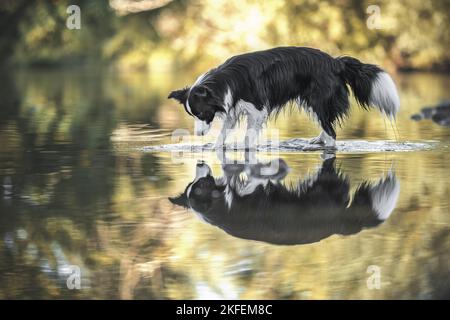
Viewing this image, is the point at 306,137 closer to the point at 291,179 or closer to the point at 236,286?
the point at 291,179

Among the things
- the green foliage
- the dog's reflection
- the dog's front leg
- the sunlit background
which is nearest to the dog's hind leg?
the dog's front leg

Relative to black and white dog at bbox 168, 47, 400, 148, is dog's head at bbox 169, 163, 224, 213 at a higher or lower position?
lower

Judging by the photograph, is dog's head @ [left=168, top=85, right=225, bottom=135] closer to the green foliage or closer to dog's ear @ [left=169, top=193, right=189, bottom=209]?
dog's ear @ [left=169, top=193, right=189, bottom=209]

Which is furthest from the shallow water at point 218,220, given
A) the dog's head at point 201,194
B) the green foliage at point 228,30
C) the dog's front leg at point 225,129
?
the green foliage at point 228,30

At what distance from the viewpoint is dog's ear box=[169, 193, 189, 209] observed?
7461 millimetres

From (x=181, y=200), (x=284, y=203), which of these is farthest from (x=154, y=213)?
(x=284, y=203)

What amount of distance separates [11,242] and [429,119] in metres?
9.63

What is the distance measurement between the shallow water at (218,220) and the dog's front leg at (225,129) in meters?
0.41

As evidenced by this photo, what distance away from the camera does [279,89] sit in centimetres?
1028

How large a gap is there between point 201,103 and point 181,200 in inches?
96.2

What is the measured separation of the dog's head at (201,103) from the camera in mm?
9883

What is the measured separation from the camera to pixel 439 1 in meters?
28.2

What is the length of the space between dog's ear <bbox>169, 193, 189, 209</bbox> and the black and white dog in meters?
2.28

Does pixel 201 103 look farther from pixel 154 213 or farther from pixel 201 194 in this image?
pixel 154 213
